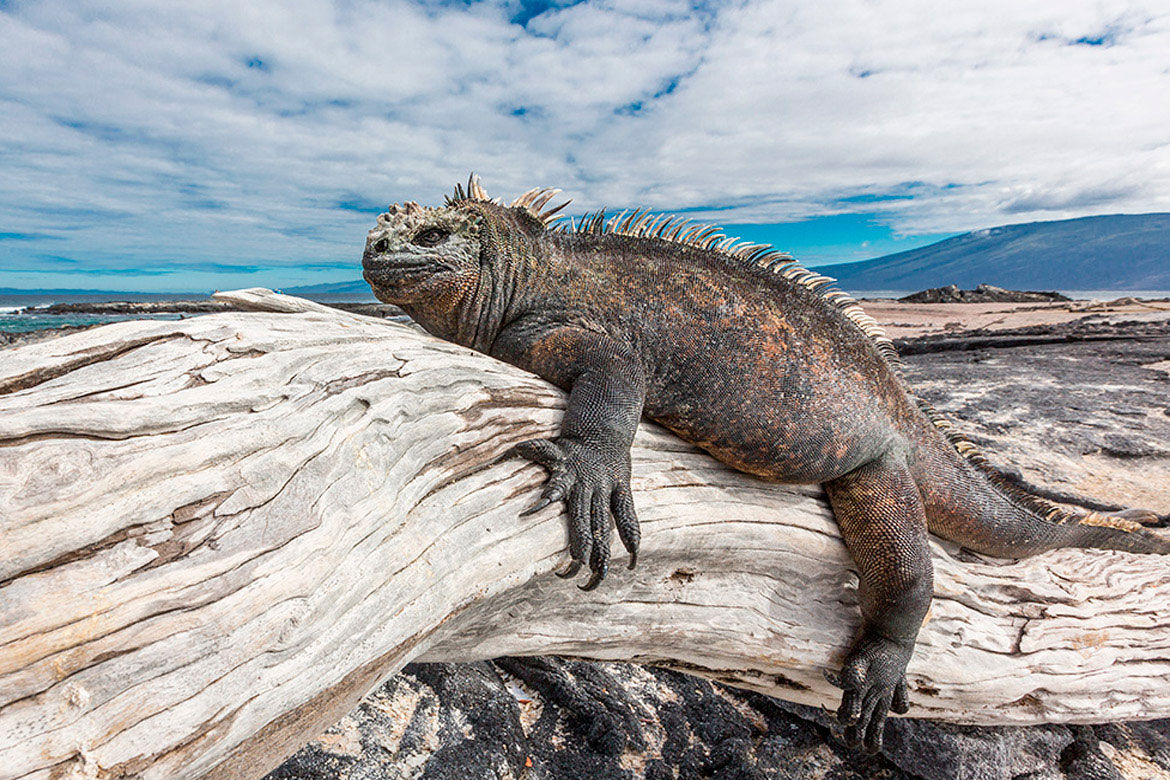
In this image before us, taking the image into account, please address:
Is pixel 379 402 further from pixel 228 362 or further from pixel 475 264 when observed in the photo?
pixel 475 264

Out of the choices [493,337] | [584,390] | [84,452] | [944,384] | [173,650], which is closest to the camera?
[173,650]

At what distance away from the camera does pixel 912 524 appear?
10.9ft

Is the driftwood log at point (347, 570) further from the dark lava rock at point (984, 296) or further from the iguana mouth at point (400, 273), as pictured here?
the dark lava rock at point (984, 296)

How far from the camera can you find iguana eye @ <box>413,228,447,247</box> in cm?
324

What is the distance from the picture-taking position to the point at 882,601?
3205 millimetres

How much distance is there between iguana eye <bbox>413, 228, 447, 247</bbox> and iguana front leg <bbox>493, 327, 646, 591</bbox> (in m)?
0.67

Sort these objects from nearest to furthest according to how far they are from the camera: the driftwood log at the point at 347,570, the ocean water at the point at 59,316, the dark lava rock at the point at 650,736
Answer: the driftwood log at the point at 347,570 < the dark lava rock at the point at 650,736 < the ocean water at the point at 59,316

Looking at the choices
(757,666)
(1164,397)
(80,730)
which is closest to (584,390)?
(757,666)

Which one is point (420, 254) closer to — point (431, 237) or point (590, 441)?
point (431, 237)

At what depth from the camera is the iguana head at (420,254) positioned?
317 centimetres

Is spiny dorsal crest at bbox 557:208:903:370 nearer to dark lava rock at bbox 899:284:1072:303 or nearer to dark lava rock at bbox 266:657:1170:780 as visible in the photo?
dark lava rock at bbox 266:657:1170:780

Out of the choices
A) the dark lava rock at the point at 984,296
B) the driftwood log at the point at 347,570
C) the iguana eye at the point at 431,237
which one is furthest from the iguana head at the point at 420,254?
the dark lava rock at the point at 984,296

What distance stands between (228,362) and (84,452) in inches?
23.9

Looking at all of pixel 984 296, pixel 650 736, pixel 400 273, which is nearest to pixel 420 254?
pixel 400 273
